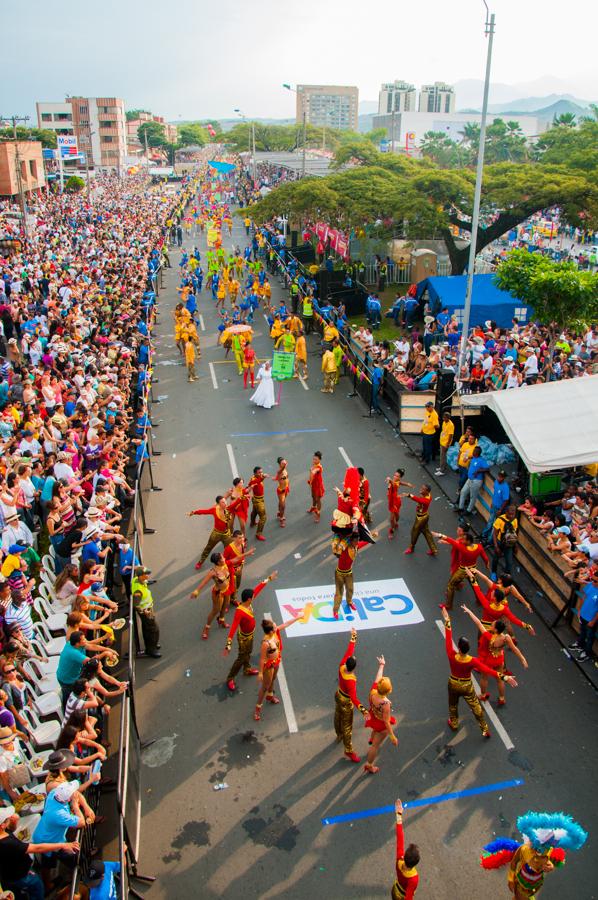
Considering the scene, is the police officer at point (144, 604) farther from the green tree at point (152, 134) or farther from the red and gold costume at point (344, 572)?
the green tree at point (152, 134)

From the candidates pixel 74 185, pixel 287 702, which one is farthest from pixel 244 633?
pixel 74 185

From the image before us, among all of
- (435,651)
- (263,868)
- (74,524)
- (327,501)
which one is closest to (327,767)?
(263,868)

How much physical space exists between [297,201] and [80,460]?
2261cm

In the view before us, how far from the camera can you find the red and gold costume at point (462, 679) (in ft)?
23.8

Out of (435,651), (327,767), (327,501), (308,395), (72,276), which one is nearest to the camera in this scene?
(327,767)

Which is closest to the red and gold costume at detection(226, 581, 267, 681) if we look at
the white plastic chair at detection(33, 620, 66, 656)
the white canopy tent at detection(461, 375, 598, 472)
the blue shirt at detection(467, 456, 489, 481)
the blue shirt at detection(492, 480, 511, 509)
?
the white plastic chair at detection(33, 620, 66, 656)

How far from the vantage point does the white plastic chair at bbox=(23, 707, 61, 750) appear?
6.59 metres

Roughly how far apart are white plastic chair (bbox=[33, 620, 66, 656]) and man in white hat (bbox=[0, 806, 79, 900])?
2571 millimetres

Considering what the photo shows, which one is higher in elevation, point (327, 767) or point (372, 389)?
point (372, 389)

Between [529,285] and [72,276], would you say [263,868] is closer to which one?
[529,285]

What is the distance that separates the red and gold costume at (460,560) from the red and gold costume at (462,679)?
180cm

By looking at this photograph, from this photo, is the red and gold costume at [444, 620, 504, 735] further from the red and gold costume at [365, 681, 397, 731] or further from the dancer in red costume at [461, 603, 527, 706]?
the red and gold costume at [365, 681, 397, 731]

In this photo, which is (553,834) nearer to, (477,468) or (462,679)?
(462,679)

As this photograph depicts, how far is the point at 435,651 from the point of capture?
29.8ft
